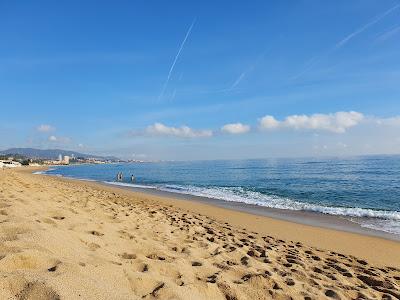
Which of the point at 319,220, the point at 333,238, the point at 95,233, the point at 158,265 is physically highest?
the point at 95,233

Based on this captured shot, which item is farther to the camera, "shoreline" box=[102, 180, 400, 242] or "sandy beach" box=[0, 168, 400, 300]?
"shoreline" box=[102, 180, 400, 242]

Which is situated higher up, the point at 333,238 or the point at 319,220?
the point at 333,238

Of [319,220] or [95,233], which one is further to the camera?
[319,220]

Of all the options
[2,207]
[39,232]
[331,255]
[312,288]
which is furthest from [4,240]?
[331,255]

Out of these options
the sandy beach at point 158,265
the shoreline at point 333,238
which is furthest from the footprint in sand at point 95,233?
the shoreline at point 333,238

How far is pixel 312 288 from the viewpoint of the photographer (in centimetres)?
502

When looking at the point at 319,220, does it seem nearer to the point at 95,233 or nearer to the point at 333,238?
the point at 333,238

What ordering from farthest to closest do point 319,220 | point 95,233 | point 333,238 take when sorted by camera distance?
1. point 319,220
2. point 333,238
3. point 95,233

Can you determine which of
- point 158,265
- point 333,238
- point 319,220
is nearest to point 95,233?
point 158,265

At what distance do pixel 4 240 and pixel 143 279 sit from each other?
5.70 ft

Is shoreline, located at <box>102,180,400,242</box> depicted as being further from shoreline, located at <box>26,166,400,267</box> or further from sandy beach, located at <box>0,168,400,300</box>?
sandy beach, located at <box>0,168,400,300</box>

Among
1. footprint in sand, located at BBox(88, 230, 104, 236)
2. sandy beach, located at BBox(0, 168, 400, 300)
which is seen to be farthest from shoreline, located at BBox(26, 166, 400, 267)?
footprint in sand, located at BBox(88, 230, 104, 236)

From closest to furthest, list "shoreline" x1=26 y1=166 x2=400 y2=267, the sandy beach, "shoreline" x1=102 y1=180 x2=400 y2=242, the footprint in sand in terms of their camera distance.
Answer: the sandy beach, the footprint in sand, "shoreline" x1=26 y1=166 x2=400 y2=267, "shoreline" x1=102 y1=180 x2=400 y2=242

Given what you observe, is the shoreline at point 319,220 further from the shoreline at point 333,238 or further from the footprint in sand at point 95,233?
the footprint in sand at point 95,233
